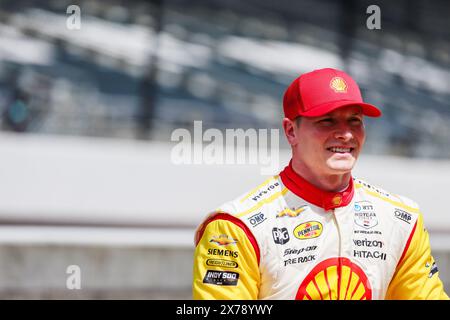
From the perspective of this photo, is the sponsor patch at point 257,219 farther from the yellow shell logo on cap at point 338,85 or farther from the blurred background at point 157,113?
the blurred background at point 157,113

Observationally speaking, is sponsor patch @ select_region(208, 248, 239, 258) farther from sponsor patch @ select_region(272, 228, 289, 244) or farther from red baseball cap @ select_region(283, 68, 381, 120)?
red baseball cap @ select_region(283, 68, 381, 120)

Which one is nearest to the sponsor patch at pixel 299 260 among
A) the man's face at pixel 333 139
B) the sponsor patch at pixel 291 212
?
the sponsor patch at pixel 291 212

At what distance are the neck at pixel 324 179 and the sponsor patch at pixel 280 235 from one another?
17 centimetres

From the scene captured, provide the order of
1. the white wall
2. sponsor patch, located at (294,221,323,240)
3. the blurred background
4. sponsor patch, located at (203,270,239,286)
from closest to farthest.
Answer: sponsor patch, located at (203,270,239,286) < sponsor patch, located at (294,221,323,240) < the blurred background < the white wall

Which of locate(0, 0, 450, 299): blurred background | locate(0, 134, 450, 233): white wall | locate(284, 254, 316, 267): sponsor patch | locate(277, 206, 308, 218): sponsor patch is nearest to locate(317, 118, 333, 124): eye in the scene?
locate(277, 206, 308, 218): sponsor patch

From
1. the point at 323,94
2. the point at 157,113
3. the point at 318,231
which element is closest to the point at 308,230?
the point at 318,231

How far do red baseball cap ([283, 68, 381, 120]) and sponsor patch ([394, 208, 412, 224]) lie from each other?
302 mm

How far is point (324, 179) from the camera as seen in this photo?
1.73 metres

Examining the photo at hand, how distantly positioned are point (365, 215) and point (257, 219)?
339 millimetres

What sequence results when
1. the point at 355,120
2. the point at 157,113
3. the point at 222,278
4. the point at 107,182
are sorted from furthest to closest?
the point at 157,113, the point at 107,182, the point at 355,120, the point at 222,278

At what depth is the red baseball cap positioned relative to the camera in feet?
5.32

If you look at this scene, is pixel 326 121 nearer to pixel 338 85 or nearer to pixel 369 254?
pixel 338 85

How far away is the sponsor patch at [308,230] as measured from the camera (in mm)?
1695
